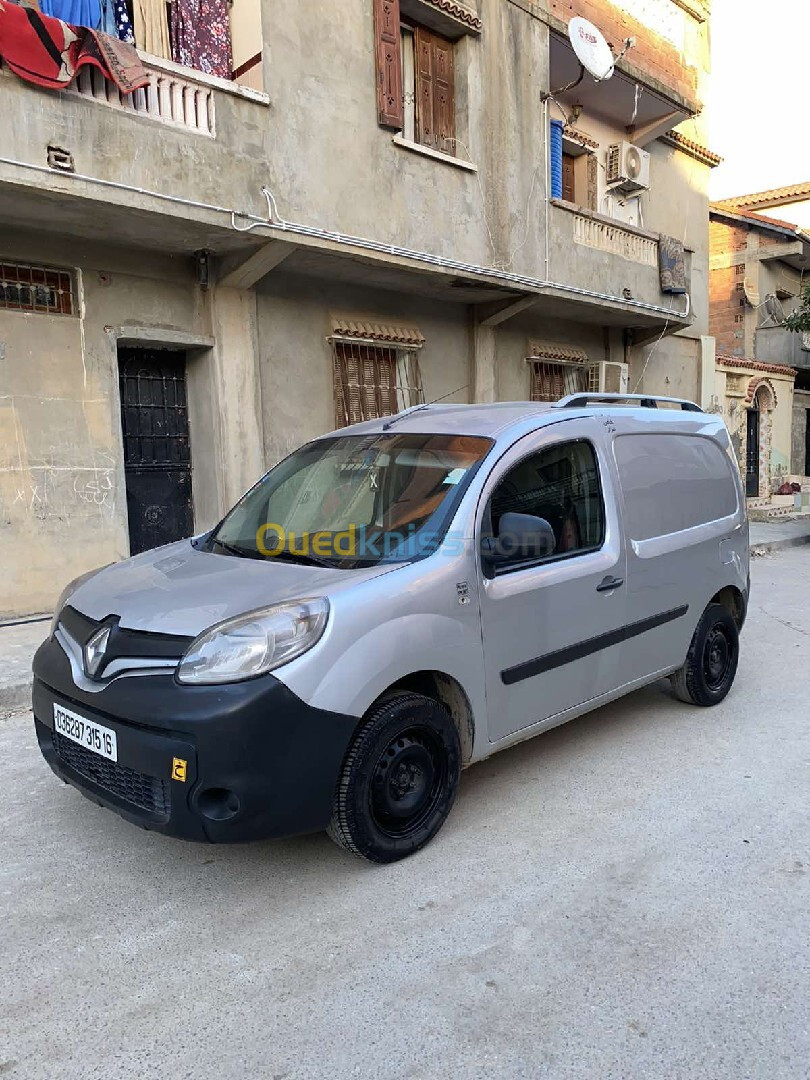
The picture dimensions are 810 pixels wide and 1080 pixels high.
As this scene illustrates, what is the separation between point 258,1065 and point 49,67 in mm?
6612

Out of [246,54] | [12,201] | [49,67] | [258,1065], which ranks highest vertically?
[246,54]

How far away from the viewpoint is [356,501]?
3.49 m

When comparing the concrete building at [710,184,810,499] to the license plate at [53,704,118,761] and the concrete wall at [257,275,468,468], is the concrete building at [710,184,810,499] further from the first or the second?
the license plate at [53,704,118,761]

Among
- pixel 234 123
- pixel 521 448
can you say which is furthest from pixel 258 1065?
pixel 234 123

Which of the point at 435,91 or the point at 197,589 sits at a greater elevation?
the point at 435,91

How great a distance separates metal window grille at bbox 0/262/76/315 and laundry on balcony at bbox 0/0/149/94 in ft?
5.15

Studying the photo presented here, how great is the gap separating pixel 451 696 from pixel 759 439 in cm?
1823

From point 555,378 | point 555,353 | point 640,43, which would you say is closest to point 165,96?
point 555,353

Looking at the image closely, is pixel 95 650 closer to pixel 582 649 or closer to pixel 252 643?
pixel 252 643

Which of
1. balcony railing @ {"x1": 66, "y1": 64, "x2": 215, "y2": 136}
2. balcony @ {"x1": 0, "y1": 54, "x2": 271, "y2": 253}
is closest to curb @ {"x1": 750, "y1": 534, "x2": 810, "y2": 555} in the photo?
balcony @ {"x1": 0, "y1": 54, "x2": 271, "y2": 253}

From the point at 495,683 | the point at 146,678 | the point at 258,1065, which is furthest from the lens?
the point at 495,683

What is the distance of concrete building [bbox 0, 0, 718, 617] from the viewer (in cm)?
675

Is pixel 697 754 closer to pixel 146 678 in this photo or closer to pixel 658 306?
pixel 146 678

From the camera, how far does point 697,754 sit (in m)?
4.00
